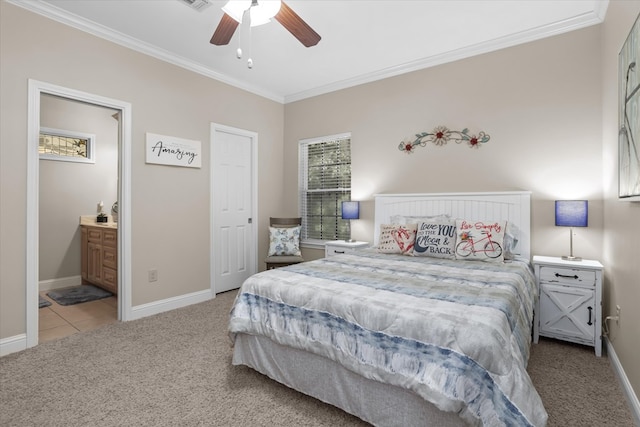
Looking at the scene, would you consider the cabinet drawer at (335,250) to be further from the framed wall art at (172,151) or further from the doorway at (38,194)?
the doorway at (38,194)

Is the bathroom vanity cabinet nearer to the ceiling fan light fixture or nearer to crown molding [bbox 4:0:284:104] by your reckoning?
crown molding [bbox 4:0:284:104]

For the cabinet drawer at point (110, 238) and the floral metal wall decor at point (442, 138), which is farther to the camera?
the cabinet drawer at point (110, 238)

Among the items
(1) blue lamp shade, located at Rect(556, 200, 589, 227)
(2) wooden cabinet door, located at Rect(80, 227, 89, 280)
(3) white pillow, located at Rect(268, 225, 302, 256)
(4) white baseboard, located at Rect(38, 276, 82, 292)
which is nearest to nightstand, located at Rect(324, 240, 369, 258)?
(3) white pillow, located at Rect(268, 225, 302, 256)

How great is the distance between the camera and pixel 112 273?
13.3 ft

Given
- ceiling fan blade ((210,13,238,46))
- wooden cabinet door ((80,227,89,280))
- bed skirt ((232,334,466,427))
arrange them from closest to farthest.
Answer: bed skirt ((232,334,466,427))
ceiling fan blade ((210,13,238,46))
wooden cabinet door ((80,227,89,280))

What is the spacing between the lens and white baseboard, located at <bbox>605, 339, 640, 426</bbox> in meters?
1.68

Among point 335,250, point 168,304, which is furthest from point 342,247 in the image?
point 168,304

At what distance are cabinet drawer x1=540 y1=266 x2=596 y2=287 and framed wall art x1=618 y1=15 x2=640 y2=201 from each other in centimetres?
75

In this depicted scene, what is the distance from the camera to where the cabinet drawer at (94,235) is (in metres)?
4.31

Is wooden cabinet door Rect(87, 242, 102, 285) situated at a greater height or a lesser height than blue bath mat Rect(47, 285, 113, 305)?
greater

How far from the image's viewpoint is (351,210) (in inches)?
161

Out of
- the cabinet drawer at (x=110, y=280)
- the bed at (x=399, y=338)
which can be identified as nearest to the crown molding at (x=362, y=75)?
the bed at (x=399, y=338)

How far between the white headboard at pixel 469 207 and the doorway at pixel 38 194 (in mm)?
2800

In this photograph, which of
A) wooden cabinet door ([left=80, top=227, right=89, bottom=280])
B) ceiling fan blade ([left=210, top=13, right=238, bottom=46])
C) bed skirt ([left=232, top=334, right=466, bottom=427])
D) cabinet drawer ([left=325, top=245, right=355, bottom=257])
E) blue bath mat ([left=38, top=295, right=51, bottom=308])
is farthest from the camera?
wooden cabinet door ([left=80, top=227, right=89, bottom=280])
